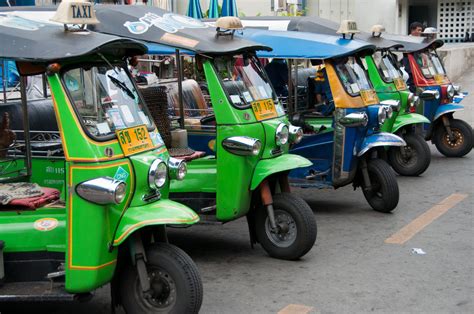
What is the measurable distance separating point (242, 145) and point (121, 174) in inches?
73.3

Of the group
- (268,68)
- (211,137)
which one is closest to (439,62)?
(268,68)

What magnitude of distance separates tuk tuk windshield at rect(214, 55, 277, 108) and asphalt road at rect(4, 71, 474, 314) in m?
1.36

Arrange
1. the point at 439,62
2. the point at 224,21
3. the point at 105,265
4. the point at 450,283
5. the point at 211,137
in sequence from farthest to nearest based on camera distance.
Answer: the point at 439,62, the point at 211,137, the point at 224,21, the point at 450,283, the point at 105,265

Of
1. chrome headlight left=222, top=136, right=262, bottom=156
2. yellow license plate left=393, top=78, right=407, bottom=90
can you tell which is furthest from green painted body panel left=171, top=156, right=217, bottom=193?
yellow license plate left=393, top=78, right=407, bottom=90

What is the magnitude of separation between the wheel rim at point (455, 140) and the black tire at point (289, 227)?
226 inches

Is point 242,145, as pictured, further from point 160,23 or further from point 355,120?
point 355,120

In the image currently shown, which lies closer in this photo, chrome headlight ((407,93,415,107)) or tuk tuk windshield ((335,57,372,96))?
tuk tuk windshield ((335,57,372,96))

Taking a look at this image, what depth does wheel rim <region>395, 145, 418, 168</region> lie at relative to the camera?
33.1ft

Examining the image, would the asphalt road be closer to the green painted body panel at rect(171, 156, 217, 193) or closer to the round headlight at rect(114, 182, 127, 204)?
the green painted body panel at rect(171, 156, 217, 193)

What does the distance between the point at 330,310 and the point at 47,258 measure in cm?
194

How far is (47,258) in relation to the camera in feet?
15.6

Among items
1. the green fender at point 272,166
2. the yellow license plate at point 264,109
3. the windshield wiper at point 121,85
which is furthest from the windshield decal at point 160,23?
the windshield wiper at point 121,85

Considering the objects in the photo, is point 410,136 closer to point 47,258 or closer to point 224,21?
point 224,21

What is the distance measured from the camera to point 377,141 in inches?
312
